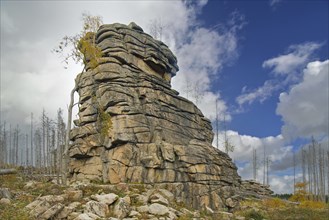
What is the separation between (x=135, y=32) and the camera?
37406 millimetres

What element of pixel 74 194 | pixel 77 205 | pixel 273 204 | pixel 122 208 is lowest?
pixel 273 204

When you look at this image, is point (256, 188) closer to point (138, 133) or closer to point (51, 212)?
point (138, 133)

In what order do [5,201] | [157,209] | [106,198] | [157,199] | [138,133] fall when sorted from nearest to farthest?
[5,201], [106,198], [157,209], [157,199], [138,133]

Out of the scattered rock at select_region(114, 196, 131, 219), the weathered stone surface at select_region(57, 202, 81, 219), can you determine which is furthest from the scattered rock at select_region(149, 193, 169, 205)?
the weathered stone surface at select_region(57, 202, 81, 219)

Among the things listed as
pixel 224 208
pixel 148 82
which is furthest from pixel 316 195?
pixel 148 82

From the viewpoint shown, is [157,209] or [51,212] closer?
[51,212]

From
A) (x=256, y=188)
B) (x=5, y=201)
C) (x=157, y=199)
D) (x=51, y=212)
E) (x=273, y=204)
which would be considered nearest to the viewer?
(x=51, y=212)

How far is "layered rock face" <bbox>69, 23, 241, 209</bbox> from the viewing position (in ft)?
99.2

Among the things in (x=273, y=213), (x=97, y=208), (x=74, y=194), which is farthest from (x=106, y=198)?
(x=273, y=213)

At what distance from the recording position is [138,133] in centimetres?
3123

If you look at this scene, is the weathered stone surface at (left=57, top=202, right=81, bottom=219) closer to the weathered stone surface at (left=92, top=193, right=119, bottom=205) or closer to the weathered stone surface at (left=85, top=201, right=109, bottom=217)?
the weathered stone surface at (left=85, top=201, right=109, bottom=217)

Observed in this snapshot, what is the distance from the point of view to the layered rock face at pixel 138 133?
30.2 metres

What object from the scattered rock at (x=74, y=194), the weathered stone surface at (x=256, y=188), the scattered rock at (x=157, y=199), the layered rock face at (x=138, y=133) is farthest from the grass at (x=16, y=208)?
the weathered stone surface at (x=256, y=188)

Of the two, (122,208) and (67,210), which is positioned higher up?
(67,210)
